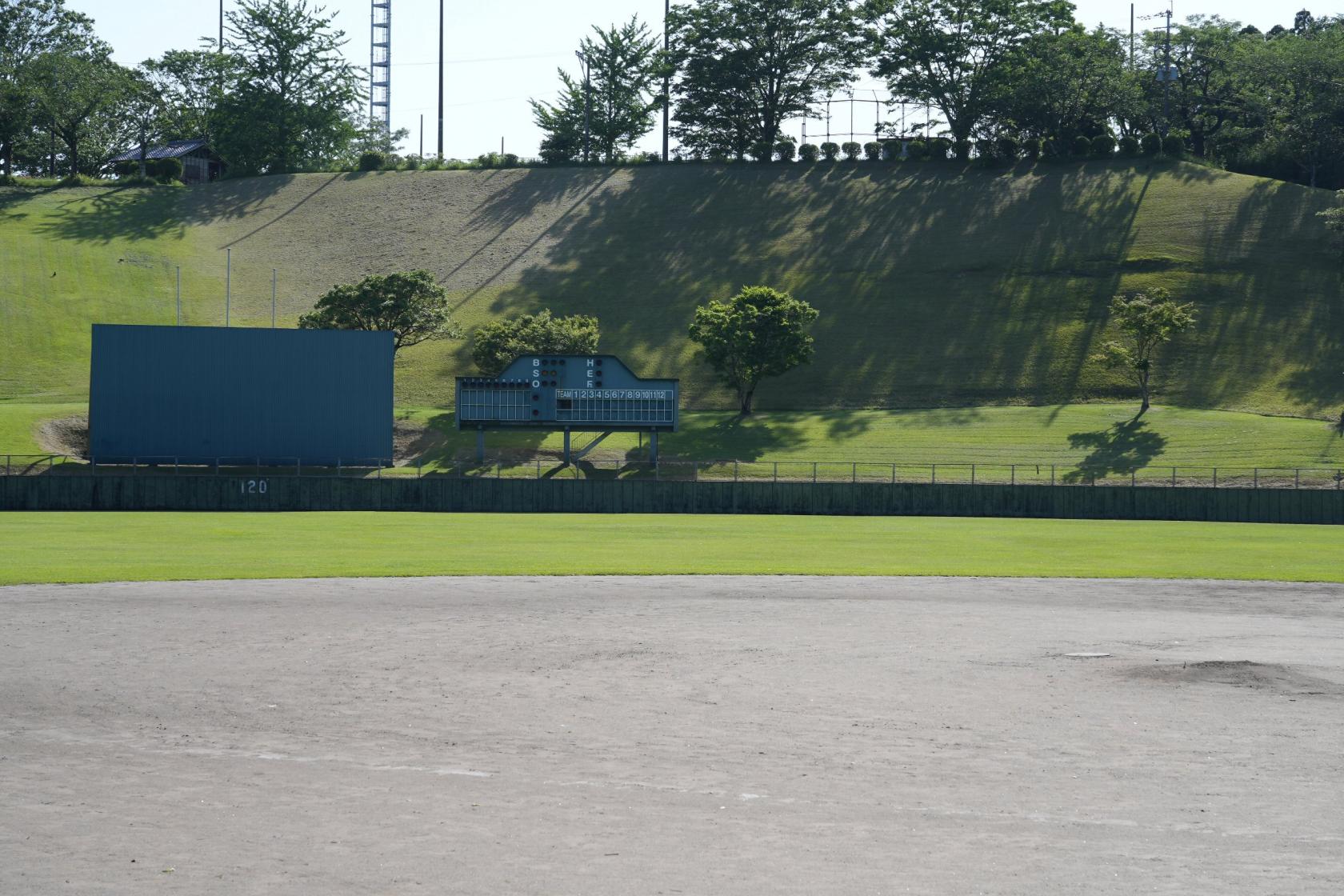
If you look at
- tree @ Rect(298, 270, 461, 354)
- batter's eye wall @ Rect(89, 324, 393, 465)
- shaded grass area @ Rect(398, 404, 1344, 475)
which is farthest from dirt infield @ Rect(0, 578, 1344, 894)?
tree @ Rect(298, 270, 461, 354)

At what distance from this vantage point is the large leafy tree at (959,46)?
410 feet

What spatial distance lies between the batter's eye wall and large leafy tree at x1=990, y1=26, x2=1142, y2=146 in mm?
82510

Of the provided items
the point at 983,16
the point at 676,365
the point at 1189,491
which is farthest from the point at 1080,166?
the point at 1189,491

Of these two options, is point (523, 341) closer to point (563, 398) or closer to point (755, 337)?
point (755, 337)

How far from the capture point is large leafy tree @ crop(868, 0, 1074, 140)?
4924 inches

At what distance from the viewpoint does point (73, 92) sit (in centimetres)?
13350

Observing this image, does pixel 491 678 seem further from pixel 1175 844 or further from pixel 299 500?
pixel 299 500

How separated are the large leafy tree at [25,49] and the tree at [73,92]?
1.13 m

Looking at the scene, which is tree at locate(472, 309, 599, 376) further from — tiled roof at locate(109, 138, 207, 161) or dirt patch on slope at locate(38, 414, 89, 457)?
Result: tiled roof at locate(109, 138, 207, 161)

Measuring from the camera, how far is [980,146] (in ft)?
414

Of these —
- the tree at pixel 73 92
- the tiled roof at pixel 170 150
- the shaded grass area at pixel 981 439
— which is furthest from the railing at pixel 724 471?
the tree at pixel 73 92

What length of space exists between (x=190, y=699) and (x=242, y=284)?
10103cm

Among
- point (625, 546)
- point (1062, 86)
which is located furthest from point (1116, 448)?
point (1062, 86)

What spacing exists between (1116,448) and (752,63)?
7340cm
